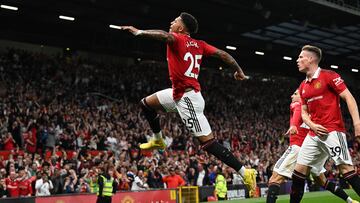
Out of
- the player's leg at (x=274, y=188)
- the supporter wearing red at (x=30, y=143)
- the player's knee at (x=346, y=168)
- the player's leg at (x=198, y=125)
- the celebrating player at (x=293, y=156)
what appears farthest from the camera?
the supporter wearing red at (x=30, y=143)

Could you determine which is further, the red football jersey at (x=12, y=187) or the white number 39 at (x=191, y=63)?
the red football jersey at (x=12, y=187)

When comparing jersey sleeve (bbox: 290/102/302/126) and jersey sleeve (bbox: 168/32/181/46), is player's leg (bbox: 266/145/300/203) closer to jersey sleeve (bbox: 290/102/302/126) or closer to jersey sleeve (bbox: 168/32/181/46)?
jersey sleeve (bbox: 290/102/302/126)

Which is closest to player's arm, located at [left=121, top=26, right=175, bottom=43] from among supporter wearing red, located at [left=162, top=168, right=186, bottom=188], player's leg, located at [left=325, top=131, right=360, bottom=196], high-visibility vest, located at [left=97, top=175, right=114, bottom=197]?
player's leg, located at [left=325, top=131, right=360, bottom=196]

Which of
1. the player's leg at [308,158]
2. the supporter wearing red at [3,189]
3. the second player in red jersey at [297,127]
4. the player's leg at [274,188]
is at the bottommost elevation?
the supporter wearing red at [3,189]

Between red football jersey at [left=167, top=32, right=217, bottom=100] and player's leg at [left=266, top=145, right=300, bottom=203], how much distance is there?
7.07 ft

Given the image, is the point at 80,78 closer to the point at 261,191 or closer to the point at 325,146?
the point at 261,191

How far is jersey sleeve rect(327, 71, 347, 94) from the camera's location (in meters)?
7.24

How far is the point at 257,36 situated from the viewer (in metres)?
35.0

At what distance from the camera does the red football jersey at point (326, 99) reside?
7.33 metres

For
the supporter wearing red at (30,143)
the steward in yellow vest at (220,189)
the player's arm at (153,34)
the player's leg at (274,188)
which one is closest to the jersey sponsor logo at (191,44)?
the player's arm at (153,34)

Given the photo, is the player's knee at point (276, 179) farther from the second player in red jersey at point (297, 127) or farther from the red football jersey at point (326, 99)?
the red football jersey at point (326, 99)

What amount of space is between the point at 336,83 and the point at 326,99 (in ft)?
0.90

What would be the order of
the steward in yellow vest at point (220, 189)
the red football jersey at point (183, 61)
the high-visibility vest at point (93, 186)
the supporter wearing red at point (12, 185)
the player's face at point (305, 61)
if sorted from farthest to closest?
the steward in yellow vest at point (220, 189)
the high-visibility vest at point (93, 186)
the supporter wearing red at point (12, 185)
the player's face at point (305, 61)
the red football jersey at point (183, 61)

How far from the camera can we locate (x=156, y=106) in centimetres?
812
